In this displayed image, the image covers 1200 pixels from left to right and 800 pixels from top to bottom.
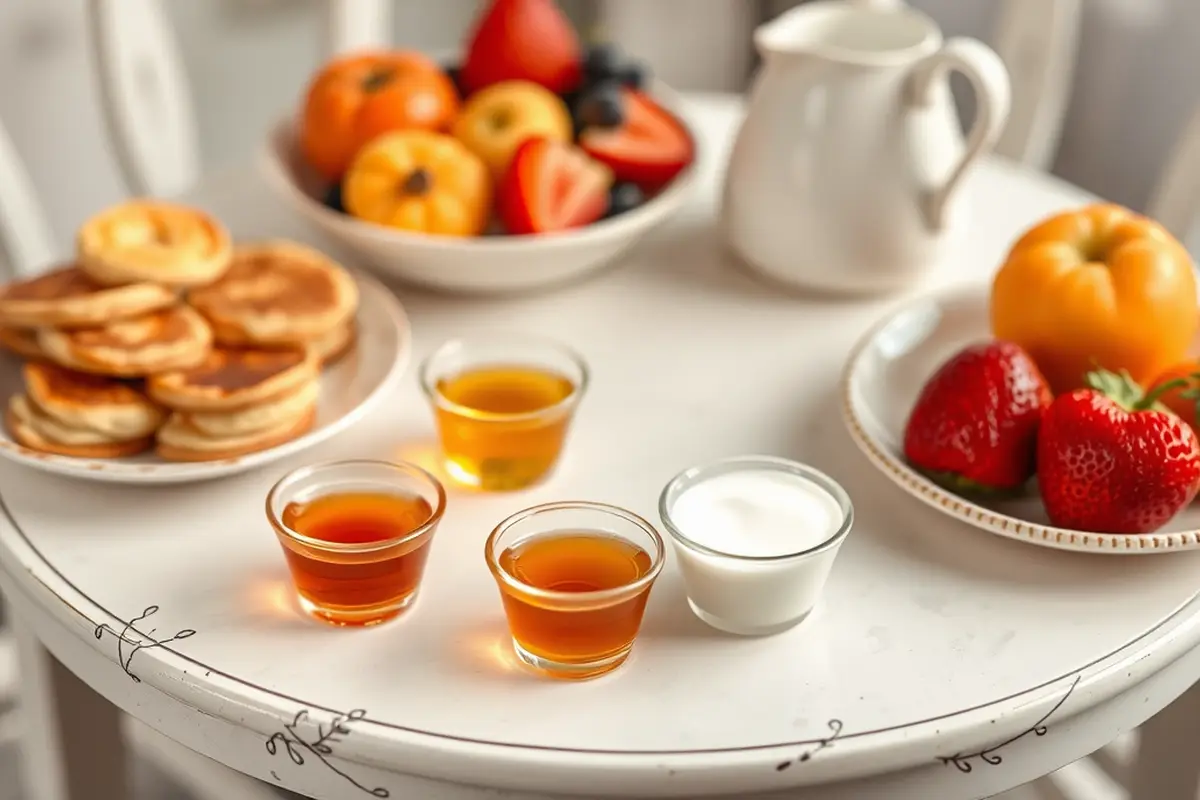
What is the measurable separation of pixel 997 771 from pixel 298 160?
955 millimetres

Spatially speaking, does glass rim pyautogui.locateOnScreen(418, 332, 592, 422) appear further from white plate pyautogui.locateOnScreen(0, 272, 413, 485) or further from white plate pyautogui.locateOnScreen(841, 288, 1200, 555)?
white plate pyautogui.locateOnScreen(841, 288, 1200, 555)

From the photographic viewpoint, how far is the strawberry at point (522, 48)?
1.40 meters

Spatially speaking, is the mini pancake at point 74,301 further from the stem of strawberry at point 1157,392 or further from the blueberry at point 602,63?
the stem of strawberry at point 1157,392

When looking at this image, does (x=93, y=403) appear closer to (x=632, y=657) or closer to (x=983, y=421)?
(x=632, y=657)

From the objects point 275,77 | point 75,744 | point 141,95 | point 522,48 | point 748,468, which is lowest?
point 75,744

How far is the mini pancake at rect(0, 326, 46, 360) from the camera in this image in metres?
1.08

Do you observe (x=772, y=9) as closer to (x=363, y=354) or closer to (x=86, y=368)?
(x=363, y=354)

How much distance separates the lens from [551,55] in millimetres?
1406

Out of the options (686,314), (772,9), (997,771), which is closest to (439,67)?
(686,314)

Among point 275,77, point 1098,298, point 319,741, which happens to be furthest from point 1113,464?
point 275,77

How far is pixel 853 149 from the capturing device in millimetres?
1203

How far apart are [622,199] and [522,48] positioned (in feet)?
0.76

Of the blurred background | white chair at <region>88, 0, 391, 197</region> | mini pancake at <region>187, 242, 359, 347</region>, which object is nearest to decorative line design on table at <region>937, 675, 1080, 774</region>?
mini pancake at <region>187, 242, 359, 347</region>

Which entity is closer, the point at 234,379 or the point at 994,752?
the point at 994,752
